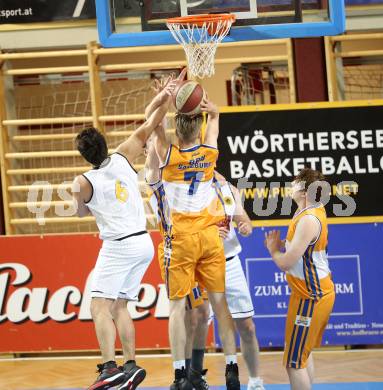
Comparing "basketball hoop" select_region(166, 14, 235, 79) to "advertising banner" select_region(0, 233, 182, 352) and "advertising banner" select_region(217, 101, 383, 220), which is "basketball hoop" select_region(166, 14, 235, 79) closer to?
"advertising banner" select_region(217, 101, 383, 220)

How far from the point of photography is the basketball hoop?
7367 mm

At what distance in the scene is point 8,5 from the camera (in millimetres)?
10180

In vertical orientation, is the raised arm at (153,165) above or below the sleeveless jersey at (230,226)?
above

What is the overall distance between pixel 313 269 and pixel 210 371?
279cm

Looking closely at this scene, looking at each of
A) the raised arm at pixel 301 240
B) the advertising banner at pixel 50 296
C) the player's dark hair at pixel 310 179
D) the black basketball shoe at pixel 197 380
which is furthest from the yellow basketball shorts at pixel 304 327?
the advertising banner at pixel 50 296

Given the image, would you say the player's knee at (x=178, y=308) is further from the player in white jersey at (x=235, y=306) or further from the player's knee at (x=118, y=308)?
the player's knee at (x=118, y=308)

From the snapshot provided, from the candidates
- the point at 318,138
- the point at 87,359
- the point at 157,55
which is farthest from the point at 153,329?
the point at 157,55

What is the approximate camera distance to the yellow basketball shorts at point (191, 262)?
6973 millimetres

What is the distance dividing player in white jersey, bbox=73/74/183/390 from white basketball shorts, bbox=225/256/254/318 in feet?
2.30

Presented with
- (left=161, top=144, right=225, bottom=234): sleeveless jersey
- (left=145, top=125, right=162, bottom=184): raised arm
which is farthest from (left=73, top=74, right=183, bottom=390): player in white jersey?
(left=161, top=144, right=225, bottom=234): sleeveless jersey

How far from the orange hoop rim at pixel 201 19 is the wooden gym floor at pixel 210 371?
125 inches

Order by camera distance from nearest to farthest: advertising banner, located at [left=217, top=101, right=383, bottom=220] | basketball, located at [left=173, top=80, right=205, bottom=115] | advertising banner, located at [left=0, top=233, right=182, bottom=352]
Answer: basketball, located at [left=173, top=80, right=205, bottom=115], advertising banner, located at [left=217, top=101, right=383, bottom=220], advertising banner, located at [left=0, top=233, right=182, bottom=352]

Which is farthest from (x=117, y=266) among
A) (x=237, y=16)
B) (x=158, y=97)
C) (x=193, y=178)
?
(x=237, y=16)

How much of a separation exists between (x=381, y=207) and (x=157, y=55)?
25.7ft
